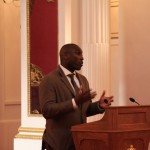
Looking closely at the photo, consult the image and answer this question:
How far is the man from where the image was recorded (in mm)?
3336

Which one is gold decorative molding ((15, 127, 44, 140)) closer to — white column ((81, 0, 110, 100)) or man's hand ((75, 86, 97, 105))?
white column ((81, 0, 110, 100))

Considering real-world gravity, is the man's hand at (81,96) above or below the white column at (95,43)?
below

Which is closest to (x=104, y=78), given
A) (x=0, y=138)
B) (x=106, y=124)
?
(x=106, y=124)

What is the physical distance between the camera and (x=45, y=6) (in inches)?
237

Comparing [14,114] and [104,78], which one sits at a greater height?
[104,78]

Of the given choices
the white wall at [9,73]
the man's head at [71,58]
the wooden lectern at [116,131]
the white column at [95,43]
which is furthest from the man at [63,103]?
the white wall at [9,73]

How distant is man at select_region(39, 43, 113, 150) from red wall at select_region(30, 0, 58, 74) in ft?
7.99

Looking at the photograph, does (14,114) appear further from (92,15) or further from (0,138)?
(92,15)

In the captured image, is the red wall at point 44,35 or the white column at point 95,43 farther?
the red wall at point 44,35

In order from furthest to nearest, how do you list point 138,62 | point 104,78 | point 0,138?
point 0,138 < point 138,62 < point 104,78

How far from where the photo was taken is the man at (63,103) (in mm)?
3336

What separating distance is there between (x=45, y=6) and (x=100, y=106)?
9.13 feet

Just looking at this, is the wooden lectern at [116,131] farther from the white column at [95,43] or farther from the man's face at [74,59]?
the white column at [95,43]

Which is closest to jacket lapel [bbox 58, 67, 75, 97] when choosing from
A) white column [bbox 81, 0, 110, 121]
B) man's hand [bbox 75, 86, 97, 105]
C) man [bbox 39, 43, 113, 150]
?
man [bbox 39, 43, 113, 150]
